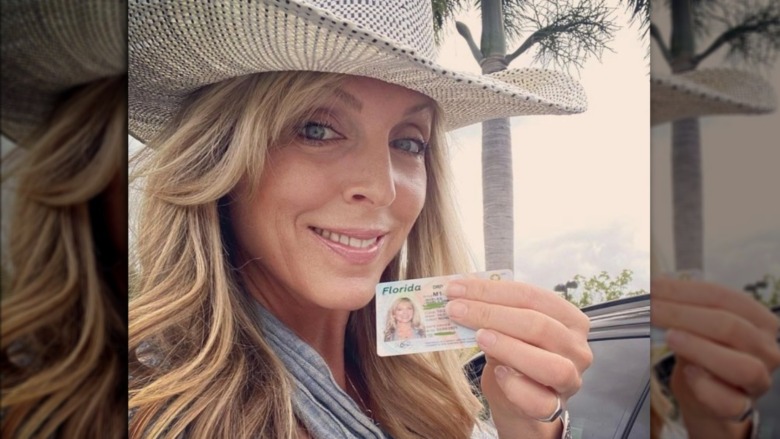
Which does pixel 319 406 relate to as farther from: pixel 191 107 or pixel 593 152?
pixel 593 152

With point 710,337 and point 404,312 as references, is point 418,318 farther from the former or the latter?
point 710,337

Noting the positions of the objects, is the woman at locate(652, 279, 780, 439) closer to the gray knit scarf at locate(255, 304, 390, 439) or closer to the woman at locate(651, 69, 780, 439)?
the woman at locate(651, 69, 780, 439)

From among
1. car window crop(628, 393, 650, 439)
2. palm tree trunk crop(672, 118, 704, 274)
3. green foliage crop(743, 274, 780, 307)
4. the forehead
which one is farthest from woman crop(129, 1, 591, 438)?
green foliage crop(743, 274, 780, 307)

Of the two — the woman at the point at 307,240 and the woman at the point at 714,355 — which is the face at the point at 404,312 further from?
the woman at the point at 714,355

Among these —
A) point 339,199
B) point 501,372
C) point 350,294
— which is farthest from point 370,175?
point 501,372

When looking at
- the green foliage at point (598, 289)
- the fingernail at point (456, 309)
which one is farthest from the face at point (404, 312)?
the green foliage at point (598, 289)
